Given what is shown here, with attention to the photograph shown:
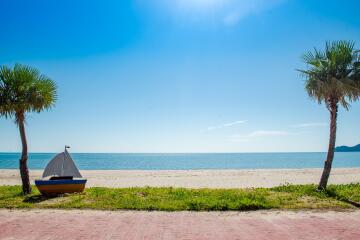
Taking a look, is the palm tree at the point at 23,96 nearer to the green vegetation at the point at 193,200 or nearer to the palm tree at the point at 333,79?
the green vegetation at the point at 193,200

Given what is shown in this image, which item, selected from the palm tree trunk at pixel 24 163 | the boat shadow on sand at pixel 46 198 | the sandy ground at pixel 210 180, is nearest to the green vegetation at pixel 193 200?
the boat shadow on sand at pixel 46 198

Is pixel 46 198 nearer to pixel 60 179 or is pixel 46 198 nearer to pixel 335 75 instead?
pixel 60 179

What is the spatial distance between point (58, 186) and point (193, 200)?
716 centimetres

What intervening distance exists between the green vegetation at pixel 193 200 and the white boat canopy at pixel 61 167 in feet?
4.55

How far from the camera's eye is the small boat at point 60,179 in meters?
17.7

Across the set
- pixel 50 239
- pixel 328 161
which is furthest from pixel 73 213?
pixel 328 161

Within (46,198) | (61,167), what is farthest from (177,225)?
(61,167)

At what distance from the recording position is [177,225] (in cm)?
1127

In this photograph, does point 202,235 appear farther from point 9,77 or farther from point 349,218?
point 9,77

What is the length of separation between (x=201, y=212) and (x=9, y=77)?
1269cm

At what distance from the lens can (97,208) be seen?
47.4 feet

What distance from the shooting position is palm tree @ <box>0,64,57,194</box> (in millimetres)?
18891

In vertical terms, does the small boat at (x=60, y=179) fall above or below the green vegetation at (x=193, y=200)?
above

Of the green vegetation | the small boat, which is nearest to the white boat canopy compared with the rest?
the small boat
